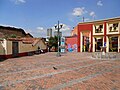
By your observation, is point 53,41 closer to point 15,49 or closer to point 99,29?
point 99,29

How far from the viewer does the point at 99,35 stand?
2917cm

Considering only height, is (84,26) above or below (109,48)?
above

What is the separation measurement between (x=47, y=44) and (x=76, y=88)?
2779cm

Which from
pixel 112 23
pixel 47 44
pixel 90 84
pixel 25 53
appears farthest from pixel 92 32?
pixel 90 84

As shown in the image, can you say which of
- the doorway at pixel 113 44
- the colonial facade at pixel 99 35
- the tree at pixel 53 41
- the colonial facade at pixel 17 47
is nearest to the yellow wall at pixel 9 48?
the colonial facade at pixel 17 47

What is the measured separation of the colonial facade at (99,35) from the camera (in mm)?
27688

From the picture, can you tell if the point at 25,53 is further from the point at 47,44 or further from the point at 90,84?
the point at 90,84

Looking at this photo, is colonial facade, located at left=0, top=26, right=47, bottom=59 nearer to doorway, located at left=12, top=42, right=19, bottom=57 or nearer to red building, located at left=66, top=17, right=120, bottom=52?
doorway, located at left=12, top=42, right=19, bottom=57

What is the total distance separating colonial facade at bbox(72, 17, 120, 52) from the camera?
27.7 metres

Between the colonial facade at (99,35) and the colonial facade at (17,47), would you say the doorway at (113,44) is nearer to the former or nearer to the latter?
the colonial facade at (99,35)

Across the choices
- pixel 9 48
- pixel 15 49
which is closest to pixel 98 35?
pixel 15 49

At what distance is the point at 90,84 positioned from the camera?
706 cm

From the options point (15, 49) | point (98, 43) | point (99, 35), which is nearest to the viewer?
point (15, 49)

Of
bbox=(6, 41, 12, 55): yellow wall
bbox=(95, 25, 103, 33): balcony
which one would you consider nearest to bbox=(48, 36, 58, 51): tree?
bbox=(95, 25, 103, 33): balcony
